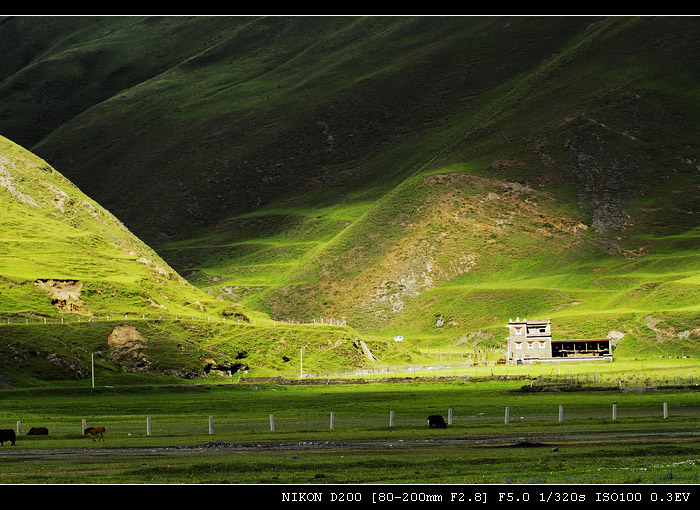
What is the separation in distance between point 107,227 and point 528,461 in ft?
460

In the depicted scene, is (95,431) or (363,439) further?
(95,431)

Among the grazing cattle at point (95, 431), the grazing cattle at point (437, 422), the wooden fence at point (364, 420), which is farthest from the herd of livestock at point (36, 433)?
the grazing cattle at point (437, 422)

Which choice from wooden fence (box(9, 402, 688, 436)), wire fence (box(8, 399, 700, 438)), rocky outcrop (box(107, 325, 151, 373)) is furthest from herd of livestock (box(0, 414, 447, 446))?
rocky outcrop (box(107, 325, 151, 373))

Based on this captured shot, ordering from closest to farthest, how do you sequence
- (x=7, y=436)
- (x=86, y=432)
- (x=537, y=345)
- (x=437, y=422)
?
(x=7, y=436) < (x=86, y=432) < (x=437, y=422) < (x=537, y=345)

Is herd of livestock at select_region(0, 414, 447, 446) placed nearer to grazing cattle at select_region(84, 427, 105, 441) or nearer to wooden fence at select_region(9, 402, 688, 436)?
grazing cattle at select_region(84, 427, 105, 441)

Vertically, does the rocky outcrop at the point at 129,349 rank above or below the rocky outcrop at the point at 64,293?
below

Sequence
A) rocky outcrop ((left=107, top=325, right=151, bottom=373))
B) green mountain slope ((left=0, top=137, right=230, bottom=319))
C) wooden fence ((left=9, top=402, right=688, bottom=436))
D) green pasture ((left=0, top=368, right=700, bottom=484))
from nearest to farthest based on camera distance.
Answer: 1. green pasture ((left=0, top=368, right=700, bottom=484))
2. wooden fence ((left=9, top=402, right=688, bottom=436))
3. rocky outcrop ((left=107, top=325, right=151, bottom=373))
4. green mountain slope ((left=0, top=137, right=230, bottom=319))

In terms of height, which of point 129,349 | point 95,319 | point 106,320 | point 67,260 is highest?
point 67,260

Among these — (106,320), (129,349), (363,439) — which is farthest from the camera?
(106,320)

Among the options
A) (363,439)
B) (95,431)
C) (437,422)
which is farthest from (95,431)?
(437,422)

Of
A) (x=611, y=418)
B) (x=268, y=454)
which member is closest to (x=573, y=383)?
(x=611, y=418)

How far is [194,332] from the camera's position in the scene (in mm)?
117750

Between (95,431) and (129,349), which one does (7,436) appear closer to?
(95,431)

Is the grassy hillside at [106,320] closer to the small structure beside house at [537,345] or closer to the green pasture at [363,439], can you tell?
the green pasture at [363,439]
